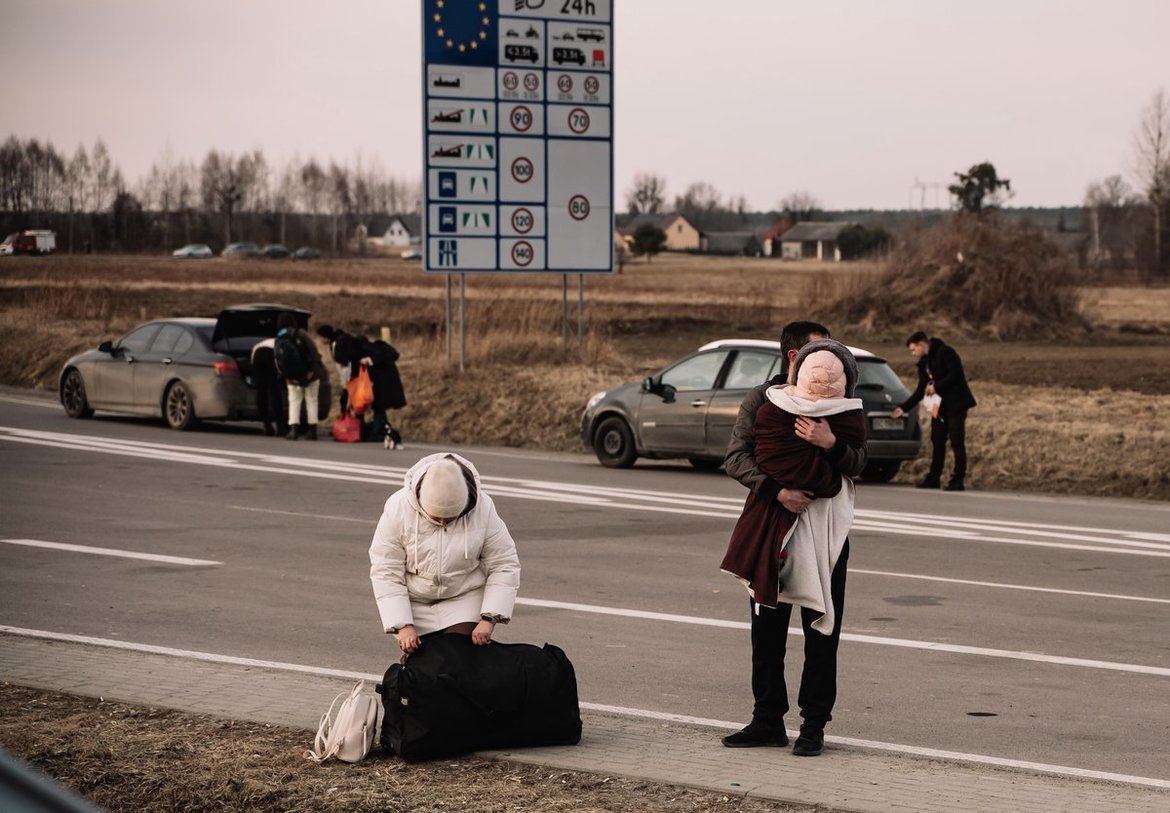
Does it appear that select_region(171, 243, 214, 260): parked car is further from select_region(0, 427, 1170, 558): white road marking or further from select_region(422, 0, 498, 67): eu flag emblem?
select_region(0, 427, 1170, 558): white road marking

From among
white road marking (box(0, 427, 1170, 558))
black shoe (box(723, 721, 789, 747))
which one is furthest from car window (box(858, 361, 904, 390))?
black shoe (box(723, 721, 789, 747))

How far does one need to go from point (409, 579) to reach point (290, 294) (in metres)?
58.2

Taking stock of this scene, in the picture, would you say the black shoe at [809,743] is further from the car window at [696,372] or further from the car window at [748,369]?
the car window at [696,372]

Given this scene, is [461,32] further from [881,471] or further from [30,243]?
[30,243]

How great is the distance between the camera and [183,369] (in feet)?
78.0

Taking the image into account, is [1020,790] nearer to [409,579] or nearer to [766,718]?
[766,718]

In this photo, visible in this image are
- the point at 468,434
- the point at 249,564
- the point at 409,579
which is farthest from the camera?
the point at 468,434

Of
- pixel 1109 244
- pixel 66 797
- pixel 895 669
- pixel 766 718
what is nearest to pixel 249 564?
pixel 895 669

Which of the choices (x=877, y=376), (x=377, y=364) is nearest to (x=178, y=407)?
(x=377, y=364)

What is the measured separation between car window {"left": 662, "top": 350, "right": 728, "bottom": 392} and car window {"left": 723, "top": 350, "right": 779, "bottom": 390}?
8.1 inches

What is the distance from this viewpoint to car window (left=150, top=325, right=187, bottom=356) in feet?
79.2

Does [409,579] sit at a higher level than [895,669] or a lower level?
higher

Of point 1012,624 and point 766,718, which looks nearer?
point 766,718

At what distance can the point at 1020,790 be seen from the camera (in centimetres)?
634
